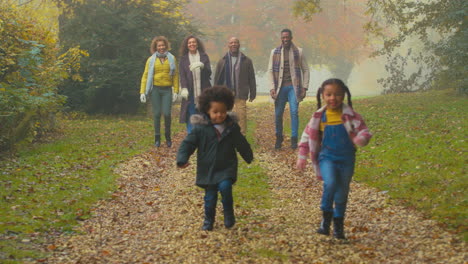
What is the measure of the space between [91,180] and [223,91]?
159 inches

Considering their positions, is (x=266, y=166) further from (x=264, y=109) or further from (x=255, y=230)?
(x=264, y=109)

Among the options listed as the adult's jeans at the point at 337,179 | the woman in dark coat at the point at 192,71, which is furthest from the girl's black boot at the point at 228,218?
the woman in dark coat at the point at 192,71

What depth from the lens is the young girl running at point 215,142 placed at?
5844 millimetres

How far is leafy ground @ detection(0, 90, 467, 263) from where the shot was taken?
17.1 feet

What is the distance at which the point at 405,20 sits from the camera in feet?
73.3

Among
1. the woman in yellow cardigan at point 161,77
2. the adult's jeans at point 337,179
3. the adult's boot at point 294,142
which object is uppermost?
the woman in yellow cardigan at point 161,77

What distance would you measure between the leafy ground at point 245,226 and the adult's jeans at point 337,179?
0.41 m

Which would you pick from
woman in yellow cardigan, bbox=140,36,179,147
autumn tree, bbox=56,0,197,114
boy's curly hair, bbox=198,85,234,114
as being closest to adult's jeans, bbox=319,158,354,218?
boy's curly hair, bbox=198,85,234,114

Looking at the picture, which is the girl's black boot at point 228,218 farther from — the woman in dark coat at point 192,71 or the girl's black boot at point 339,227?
the woman in dark coat at point 192,71

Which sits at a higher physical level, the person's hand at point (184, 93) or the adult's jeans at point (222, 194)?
the person's hand at point (184, 93)

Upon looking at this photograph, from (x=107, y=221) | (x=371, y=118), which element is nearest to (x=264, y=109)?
(x=371, y=118)

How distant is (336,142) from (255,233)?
4.50 ft

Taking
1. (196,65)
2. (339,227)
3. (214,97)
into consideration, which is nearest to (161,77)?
(196,65)

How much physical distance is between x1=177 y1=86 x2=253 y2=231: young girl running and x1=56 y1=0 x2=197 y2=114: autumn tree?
13753 mm
